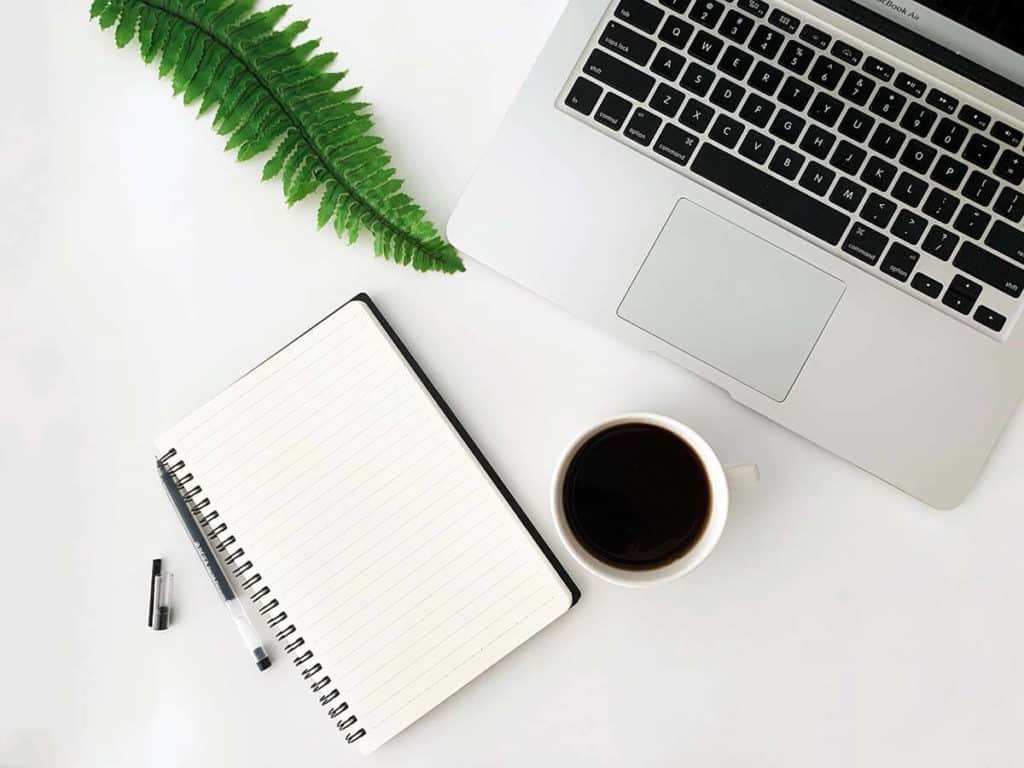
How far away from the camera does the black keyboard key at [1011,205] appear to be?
63cm

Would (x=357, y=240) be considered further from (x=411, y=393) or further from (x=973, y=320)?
(x=973, y=320)

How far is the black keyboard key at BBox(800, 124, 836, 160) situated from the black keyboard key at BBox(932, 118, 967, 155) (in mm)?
81

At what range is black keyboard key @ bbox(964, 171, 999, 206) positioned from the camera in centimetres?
64

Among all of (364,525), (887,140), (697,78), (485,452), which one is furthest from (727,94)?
(364,525)

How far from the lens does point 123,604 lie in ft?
2.30

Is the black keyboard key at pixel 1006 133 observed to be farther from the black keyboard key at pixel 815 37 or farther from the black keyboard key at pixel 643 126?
the black keyboard key at pixel 643 126

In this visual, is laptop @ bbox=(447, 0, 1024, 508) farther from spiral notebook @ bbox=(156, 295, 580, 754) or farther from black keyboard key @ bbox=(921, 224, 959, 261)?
spiral notebook @ bbox=(156, 295, 580, 754)

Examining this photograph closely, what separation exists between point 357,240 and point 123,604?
364mm

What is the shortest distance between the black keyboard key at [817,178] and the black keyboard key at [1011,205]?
126 millimetres

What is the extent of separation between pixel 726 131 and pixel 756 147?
0.03 metres

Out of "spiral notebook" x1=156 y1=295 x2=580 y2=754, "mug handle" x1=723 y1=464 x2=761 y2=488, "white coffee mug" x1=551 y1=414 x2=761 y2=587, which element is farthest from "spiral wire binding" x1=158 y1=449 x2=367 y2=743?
"mug handle" x1=723 y1=464 x2=761 y2=488

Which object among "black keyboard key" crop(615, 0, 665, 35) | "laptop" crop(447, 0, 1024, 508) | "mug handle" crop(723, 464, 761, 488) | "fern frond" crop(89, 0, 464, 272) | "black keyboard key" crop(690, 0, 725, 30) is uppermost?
"black keyboard key" crop(690, 0, 725, 30)

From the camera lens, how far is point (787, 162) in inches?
25.3

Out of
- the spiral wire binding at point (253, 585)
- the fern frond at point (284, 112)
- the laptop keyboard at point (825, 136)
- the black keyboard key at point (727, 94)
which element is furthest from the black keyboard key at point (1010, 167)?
the spiral wire binding at point (253, 585)
